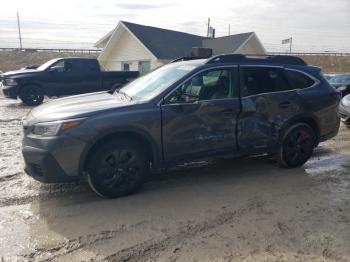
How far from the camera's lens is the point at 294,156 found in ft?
20.2

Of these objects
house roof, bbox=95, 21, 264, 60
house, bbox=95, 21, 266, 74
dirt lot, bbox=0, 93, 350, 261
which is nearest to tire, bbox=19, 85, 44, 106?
dirt lot, bbox=0, 93, 350, 261

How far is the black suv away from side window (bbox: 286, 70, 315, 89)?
0.02 m

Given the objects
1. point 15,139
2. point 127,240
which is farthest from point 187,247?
point 15,139

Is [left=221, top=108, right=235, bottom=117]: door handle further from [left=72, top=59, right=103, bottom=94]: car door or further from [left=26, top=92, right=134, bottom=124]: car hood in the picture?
[left=72, top=59, right=103, bottom=94]: car door

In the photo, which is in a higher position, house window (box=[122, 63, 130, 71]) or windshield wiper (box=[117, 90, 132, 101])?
windshield wiper (box=[117, 90, 132, 101])

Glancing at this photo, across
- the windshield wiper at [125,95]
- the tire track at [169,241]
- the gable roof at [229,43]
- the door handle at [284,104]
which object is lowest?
the tire track at [169,241]

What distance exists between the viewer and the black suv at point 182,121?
448cm

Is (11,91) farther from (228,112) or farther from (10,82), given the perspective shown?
(228,112)

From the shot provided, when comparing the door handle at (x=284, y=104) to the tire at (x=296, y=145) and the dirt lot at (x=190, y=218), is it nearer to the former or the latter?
the tire at (x=296, y=145)

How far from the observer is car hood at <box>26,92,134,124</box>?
179 inches

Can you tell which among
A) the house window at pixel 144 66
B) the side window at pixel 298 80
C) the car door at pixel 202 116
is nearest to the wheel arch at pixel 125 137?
the car door at pixel 202 116

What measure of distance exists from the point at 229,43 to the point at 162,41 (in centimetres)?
490

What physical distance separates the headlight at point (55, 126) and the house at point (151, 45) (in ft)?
59.7

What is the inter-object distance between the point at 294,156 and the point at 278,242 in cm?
263
